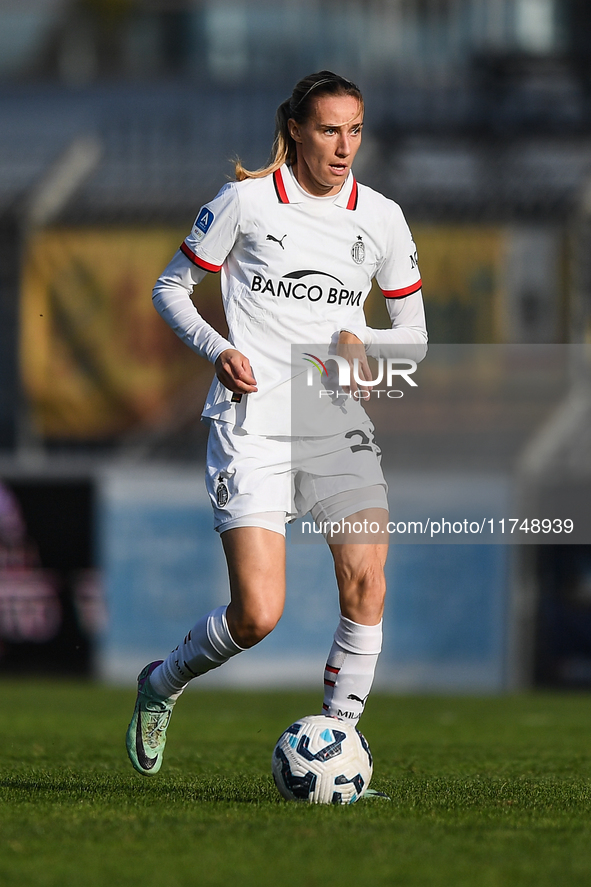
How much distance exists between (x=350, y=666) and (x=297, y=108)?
5.78 feet

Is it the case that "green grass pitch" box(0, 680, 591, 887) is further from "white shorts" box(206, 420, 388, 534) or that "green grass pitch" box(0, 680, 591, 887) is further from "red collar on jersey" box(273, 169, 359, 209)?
"red collar on jersey" box(273, 169, 359, 209)

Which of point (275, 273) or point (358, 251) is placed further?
point (358, 251)

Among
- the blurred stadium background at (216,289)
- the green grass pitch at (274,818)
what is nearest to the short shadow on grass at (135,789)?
the green grass pitch at (274,818)

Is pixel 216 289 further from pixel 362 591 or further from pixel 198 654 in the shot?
pixel 362 591

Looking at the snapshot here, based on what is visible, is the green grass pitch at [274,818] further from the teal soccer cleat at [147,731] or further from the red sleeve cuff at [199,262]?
the red sleeve cuff at [199,262]

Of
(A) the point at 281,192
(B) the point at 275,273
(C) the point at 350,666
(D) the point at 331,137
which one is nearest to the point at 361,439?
(B) the point at 275,273

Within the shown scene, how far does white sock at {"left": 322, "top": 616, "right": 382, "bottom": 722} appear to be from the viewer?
4.66 m

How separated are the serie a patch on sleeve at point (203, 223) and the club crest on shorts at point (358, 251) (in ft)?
1.52

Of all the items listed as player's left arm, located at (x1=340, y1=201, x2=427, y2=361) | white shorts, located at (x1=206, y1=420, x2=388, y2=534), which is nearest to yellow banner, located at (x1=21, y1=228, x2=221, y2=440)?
player's left arm, located at (x1=340, y1=201, x2=427, y2=361)

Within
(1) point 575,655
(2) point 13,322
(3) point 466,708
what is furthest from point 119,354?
(3) point 466,708

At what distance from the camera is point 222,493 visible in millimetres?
4602

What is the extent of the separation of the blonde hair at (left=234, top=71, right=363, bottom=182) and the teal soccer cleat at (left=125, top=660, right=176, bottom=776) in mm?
1678

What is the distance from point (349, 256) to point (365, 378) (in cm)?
40

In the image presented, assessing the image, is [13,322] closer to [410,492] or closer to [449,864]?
[410,492]
